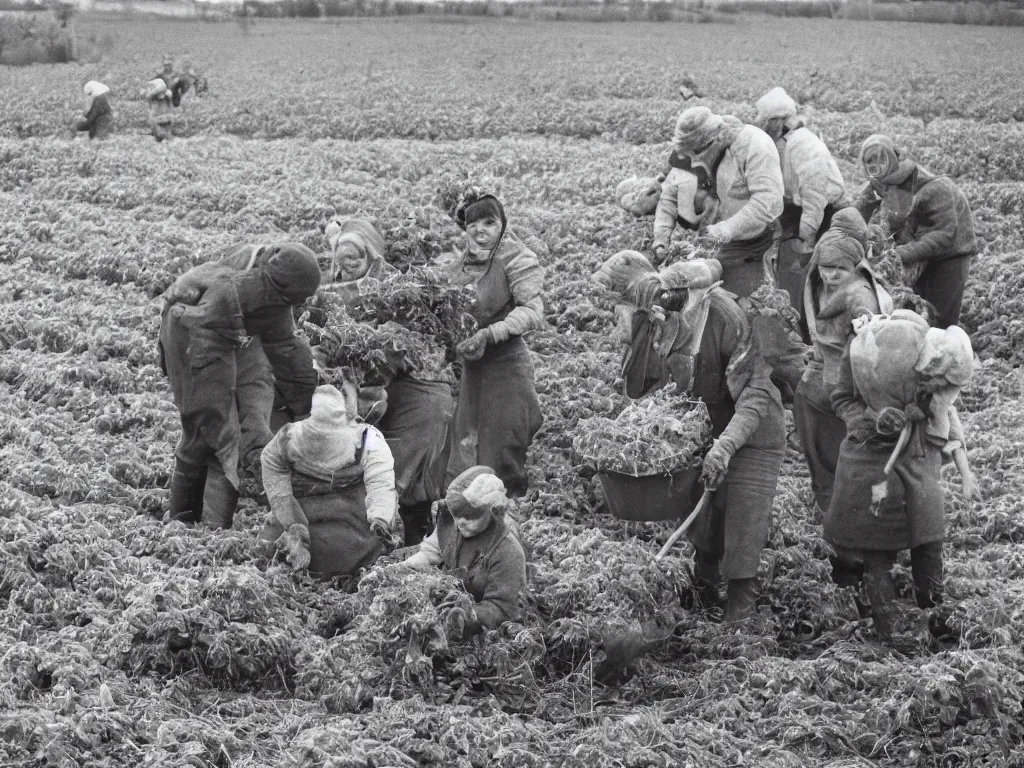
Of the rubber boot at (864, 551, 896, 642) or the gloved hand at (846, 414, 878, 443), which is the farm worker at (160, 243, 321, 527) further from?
the rubber boot at (864, 551, 896, 642)

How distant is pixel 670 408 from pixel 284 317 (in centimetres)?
205

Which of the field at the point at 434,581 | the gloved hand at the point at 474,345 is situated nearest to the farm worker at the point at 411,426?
the gloved hand at the point at 474,345

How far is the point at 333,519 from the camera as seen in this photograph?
20.8 ft

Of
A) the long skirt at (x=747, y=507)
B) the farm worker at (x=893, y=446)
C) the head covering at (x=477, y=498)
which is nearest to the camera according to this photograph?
the head covering at (x=477, y=498)

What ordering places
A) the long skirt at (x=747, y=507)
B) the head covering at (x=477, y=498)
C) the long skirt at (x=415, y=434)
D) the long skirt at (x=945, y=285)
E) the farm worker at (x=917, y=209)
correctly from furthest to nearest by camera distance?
the long skirt at (x=945, y=285) → the farm worker at (x=917, y=209) → the long skirt at (x=415, y=434) → the long skirt at (x=747, y=507) → the head covering at (x=477, y=498)

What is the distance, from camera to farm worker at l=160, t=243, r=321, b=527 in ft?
21.6

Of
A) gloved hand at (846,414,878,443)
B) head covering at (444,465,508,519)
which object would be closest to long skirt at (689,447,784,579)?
gloved hand at (846,414,878,443)

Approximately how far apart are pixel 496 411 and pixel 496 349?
35cm

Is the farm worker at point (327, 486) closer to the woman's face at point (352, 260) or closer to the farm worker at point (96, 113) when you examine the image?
the woman's face at point (352, 260)

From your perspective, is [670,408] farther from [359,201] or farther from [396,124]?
[396,124]

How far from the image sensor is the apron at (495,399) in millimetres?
7273

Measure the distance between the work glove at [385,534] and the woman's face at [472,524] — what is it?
2.67 ft

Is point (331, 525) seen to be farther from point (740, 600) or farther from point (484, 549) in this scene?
point (740, 600)

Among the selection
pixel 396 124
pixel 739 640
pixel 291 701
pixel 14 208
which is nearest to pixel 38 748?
pixel 291 701
